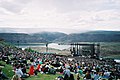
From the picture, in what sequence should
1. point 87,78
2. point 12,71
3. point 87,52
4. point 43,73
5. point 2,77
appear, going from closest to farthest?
point 2,77 → point 87,78 → point 12,71 → point 43,73 → point 87,52

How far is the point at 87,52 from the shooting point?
8450 cm

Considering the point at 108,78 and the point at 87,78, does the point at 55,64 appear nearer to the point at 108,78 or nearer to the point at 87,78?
the point at 108,78

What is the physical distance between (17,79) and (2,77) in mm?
5067

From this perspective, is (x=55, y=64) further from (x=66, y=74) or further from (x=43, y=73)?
(x=66, y=74)

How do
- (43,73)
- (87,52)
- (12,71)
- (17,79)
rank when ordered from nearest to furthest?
(17,79) < (12,71) < (43,73) < (87,52)

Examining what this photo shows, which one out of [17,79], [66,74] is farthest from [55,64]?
[17,79]

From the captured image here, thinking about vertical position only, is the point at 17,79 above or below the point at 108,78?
above

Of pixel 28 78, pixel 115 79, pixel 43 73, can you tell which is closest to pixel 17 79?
pixel 28 78

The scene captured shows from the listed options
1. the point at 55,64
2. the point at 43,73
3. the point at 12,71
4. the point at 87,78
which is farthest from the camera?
the point at 55,64

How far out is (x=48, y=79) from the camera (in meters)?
22.0

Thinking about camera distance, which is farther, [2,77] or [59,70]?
[59,70]

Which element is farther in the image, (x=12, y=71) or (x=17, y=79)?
(x=12, y=71)

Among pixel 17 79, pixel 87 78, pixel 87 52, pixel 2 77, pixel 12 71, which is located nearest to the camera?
pixel 17 79

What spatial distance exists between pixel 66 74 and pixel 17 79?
5.62m
